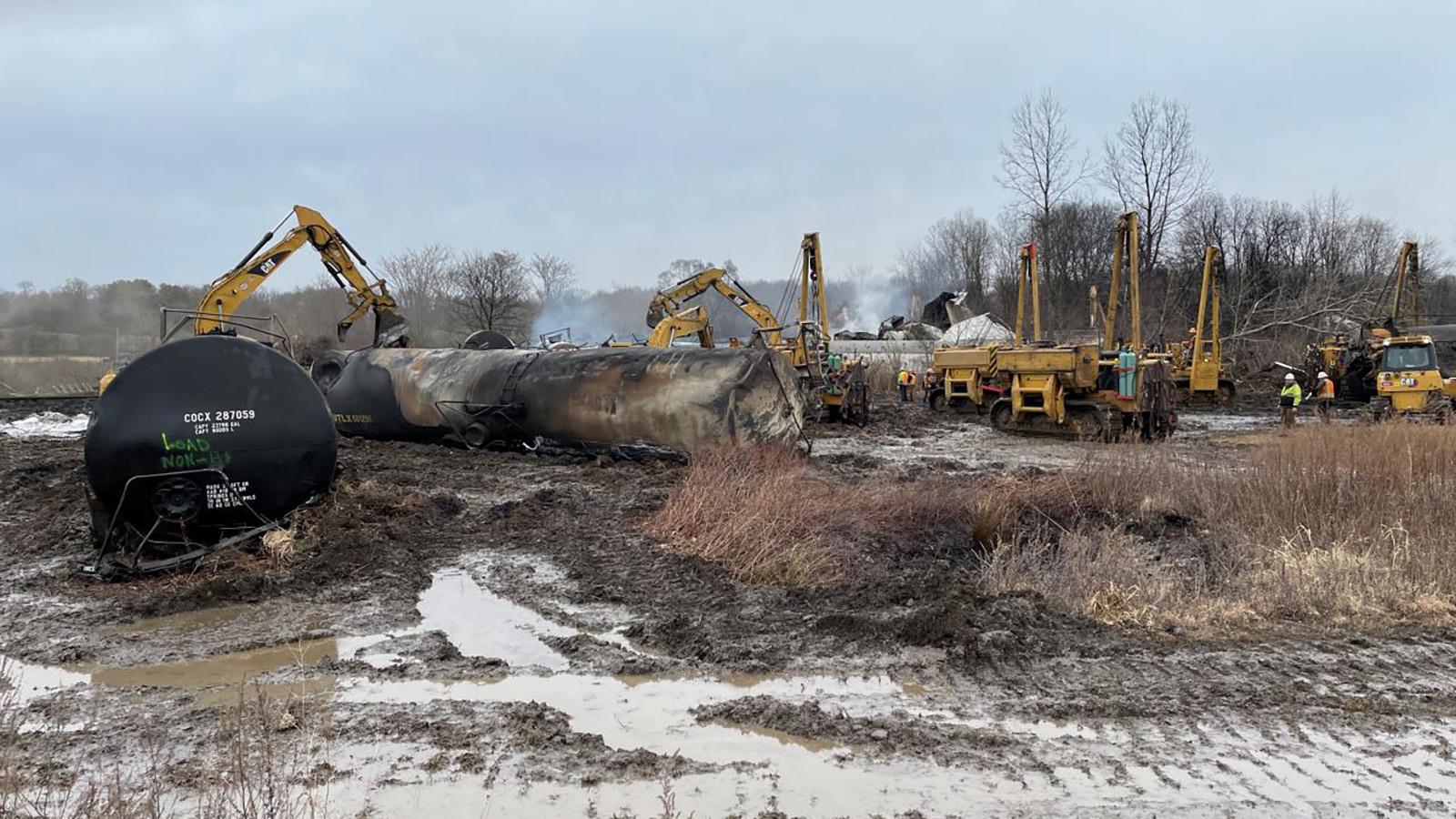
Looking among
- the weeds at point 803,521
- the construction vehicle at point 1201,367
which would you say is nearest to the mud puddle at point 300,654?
the weeds at point 803,521

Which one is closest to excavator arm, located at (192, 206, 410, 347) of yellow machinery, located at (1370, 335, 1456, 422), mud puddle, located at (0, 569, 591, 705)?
mud puddle, located at (0, 569, 591, 705)

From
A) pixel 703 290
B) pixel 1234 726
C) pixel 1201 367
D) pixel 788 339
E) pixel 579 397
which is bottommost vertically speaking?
pixel 1234 726

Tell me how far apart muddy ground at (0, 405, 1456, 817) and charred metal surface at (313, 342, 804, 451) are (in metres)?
4.65

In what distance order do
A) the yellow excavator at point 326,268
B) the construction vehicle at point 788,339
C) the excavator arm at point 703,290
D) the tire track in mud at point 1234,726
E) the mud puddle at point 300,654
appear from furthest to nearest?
the excavator arm at point 703,290, the construction vehicle at point 788,339, the yellow excavator at point 326,268, the mud puddle at point 300,654, the tire track in mud at point 1234,726

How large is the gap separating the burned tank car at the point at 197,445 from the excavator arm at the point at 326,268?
10.1 meters

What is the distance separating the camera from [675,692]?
5324 millimetres

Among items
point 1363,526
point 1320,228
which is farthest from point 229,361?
point 1320,228

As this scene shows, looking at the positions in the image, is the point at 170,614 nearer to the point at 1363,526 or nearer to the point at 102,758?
the point at 102,758

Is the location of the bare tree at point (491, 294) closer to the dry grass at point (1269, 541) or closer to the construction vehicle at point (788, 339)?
the construction vehicle at point (788, 339)

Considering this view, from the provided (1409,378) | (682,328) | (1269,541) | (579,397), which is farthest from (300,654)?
(1409,378)

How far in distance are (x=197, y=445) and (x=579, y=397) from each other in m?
6.44

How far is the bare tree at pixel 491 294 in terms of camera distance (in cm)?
3797

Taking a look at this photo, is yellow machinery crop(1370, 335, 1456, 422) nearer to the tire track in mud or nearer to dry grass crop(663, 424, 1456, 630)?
dry grass crop(663, 424, 1456, 630)

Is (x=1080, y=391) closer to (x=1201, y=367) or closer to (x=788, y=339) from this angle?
(x=788, y=339)
